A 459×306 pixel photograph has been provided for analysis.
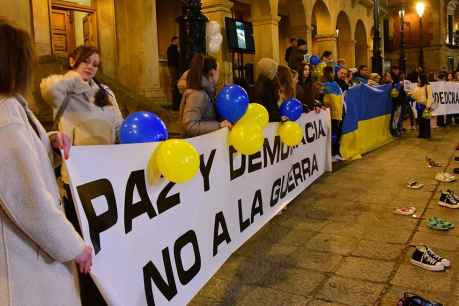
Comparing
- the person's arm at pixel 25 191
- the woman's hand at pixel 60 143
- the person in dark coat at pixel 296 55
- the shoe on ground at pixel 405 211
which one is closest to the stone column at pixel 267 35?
the person in dark coat at pixel 296 55

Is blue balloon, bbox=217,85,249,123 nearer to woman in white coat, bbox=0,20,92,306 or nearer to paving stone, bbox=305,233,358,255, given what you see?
paving stone, bbox=305,233,358,255

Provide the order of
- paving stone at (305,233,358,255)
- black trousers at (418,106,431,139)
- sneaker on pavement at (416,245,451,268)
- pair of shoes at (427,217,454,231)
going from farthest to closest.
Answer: black trousers at (418,106,431,139)
pair of shoes at (427,217,454,231)
paving stone at (305,233,358,255)
sneaker on pavement at (416,245,451,268)

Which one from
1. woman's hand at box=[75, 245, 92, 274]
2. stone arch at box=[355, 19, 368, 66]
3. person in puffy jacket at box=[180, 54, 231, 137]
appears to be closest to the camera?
woman's hand at box=[75, 245, 92, 274]

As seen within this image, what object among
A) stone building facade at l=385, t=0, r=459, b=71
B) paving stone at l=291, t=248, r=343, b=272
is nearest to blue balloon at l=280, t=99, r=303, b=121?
paving stone at l=291, t=248, r=343, b=272

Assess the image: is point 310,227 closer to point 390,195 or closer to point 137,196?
point 390,195

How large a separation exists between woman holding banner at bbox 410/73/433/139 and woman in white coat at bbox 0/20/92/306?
11.0m

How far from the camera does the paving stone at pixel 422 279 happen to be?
11.3 feet

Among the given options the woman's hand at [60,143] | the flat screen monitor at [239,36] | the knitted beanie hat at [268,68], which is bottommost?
the woman's hand at [60,143]

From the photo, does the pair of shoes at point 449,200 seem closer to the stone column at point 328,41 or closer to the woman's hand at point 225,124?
the woman's hand at point 225,124

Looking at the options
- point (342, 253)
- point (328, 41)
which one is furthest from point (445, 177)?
point (328, 41)

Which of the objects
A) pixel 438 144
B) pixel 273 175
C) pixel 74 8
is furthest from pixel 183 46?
pixel 74 8

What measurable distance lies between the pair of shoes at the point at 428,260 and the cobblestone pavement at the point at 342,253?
2.5 inches

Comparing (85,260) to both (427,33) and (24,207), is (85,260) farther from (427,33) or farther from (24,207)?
(427,33)

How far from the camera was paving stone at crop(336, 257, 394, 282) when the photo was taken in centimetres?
367
